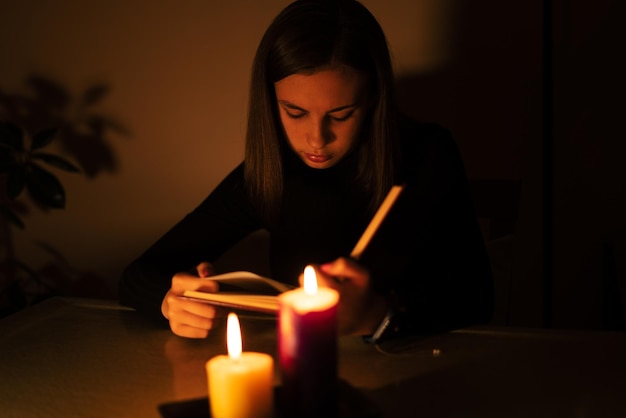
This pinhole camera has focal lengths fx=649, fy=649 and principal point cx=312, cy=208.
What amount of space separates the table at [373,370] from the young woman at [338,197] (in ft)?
0.17

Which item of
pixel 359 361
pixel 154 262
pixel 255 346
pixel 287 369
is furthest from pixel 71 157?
pixel 287 369

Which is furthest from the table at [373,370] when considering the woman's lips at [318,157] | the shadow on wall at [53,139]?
the shadow on wall at [53,139]

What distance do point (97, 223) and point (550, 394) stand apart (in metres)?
1.61

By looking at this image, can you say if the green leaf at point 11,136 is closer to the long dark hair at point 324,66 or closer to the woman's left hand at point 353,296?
the long dark hair at point 324,66

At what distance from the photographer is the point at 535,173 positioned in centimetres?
175

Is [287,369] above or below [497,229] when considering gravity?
below

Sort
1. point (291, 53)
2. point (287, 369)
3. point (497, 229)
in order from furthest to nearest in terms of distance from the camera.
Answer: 1. point (497, 229)
2. point (291, 53)
3. point (287, 369)

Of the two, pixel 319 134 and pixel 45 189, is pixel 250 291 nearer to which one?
pixel 319 134

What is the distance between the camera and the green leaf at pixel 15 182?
1.82 meters

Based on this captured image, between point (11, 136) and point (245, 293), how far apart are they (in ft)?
4.10

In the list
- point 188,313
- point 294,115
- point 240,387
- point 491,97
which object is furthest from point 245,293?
point 491,97

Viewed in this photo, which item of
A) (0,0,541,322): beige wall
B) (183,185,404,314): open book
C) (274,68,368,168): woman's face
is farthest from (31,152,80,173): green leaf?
(183,185,404,314): open book

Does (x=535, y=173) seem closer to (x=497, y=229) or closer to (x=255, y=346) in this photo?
(x=497, y=229)

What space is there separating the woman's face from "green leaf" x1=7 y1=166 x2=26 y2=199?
0.97 metres
